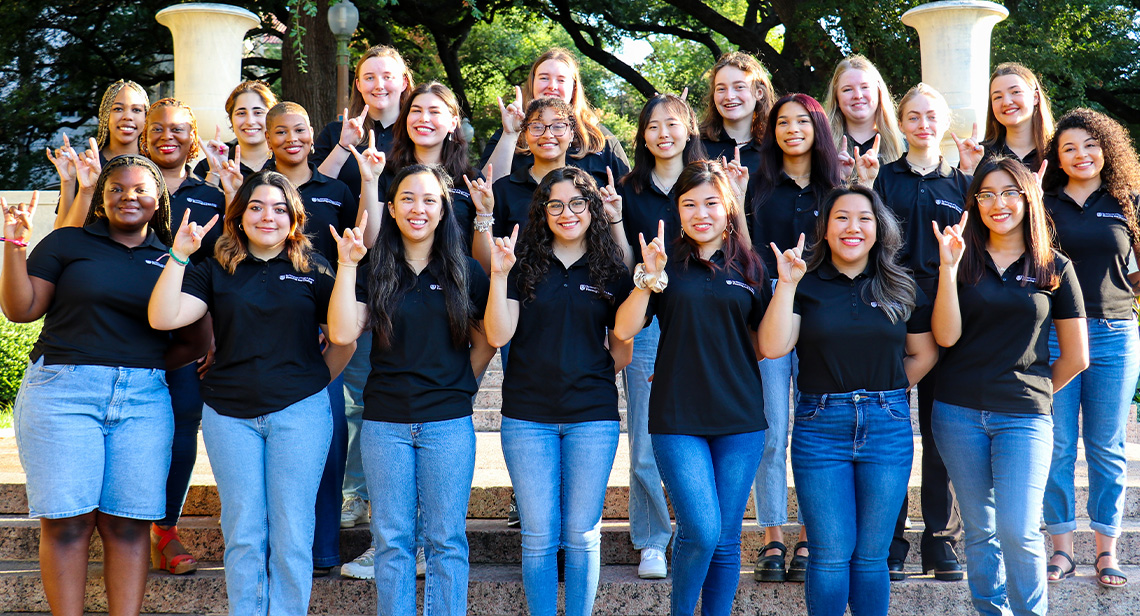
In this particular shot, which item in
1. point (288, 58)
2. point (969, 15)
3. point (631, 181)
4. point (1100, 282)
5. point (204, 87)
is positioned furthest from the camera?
point (288, 58)

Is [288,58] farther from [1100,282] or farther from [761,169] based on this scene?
[1100,282]

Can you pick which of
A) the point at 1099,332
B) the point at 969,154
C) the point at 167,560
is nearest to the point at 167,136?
the point at 167,560

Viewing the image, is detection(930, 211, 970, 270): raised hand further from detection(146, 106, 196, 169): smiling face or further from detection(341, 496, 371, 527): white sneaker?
detection(146, 106, 196, 169): smiling face

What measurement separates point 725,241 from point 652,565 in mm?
1496

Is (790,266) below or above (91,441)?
above

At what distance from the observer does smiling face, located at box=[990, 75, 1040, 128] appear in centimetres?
432

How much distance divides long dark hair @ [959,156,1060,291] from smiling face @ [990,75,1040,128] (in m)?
0.82

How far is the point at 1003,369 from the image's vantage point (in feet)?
11.4

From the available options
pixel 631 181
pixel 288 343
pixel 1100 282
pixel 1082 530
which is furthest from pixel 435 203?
pixel 1082 530

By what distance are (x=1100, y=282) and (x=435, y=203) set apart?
2.86m

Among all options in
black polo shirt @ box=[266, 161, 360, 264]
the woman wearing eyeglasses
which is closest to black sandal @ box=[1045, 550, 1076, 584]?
the woman wearing eyeglasses

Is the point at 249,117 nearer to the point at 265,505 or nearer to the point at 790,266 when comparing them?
the point at 265,505

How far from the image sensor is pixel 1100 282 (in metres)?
3.98

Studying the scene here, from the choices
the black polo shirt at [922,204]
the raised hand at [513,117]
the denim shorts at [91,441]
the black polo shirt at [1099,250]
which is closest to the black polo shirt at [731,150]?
the black polo shirt at [922,204]
